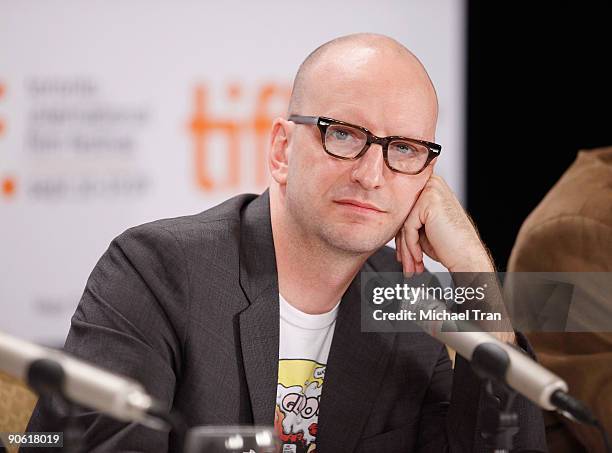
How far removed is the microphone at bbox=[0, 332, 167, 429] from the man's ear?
1.01 metres

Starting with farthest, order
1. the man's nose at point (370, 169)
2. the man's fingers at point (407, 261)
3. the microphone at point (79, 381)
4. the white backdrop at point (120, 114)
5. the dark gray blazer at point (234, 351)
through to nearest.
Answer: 1. the white backdrop at point (120, 114)
2. the man's fingers at point (407, 261)
3. the man's nose at point (370, 169)
4. the dark gray blazer at point (234, 351)
5. the microphone at point (79, 381)

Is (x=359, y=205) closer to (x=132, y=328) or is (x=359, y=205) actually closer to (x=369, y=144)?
(x=369, y=144)

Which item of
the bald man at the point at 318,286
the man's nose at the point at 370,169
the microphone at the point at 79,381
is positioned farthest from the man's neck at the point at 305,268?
the microphone at the point at 79,381

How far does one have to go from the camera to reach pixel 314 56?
2076 millimetres

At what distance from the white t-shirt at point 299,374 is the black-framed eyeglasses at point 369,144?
0.40m

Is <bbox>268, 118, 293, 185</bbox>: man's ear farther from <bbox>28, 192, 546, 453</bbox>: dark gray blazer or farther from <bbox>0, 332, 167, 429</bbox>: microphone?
<bbox>0, 332, 167, 429</bbox>: microphone

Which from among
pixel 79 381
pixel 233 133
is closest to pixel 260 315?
pixel 79 381

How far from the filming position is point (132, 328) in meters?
1.77

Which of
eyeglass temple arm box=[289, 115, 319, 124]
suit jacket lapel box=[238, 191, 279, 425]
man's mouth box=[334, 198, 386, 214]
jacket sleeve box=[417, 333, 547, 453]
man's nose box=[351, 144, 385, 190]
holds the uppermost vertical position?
eyeglass temple arm box=[289, 115, 319, 124]

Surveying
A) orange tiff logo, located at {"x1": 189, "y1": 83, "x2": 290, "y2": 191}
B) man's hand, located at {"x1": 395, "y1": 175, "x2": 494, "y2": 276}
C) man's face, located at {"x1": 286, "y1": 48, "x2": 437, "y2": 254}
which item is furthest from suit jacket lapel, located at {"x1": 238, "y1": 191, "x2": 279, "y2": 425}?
orange tiff logo, located at {"x1": 189, "y1": 83, "x2": 290, "y2": 191}

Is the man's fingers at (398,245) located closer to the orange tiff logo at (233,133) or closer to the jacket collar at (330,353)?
the jacket collar at (330,353)

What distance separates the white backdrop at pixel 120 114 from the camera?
3.86 m

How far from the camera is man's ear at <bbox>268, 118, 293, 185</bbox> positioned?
2.09 m

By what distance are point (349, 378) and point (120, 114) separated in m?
2.27
